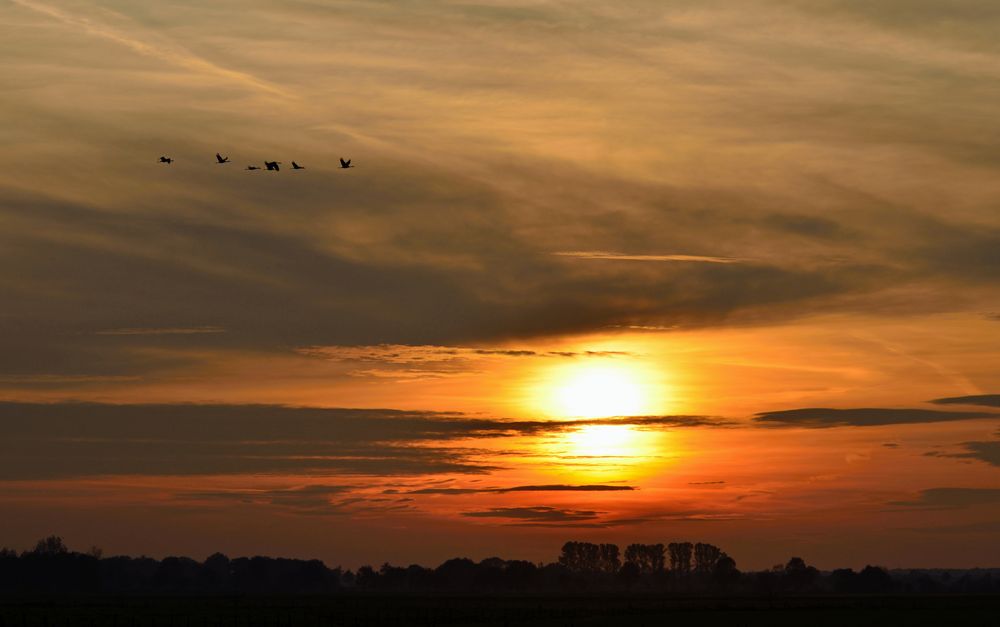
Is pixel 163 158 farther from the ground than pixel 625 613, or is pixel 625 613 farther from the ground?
pixel 163 158

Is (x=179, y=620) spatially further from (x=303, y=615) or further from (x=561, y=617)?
(x=561, y=617)

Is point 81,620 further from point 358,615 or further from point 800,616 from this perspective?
point 800,616

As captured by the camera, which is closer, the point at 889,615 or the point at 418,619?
the point at 418,619

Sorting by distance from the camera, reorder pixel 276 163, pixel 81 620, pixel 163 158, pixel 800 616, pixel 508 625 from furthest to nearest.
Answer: pixel 800 616, pixel 81 620, pixel 508 625, pixel 163 158, pixel 276 163

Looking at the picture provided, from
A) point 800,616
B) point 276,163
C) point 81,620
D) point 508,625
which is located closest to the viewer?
point 276,163

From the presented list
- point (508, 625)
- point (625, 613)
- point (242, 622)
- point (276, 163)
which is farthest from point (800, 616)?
point (276, 163)

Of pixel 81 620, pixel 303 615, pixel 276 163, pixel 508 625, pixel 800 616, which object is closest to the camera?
pixel 276 163

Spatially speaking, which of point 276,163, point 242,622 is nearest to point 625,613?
point 242,622

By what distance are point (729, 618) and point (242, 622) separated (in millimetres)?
49411

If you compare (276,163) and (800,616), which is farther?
(800,616)

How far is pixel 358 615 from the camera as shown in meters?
141

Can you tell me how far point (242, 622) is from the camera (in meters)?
123

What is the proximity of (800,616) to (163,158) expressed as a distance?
259ft

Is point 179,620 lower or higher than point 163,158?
lower
